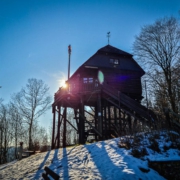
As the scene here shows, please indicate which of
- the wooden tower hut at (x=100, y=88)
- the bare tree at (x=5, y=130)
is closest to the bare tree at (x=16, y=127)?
the bare tree at (x=5, y=130)

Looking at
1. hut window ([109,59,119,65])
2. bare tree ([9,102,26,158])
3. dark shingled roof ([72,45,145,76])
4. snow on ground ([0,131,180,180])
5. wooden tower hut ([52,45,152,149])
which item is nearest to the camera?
snow on ground ([0,131,180,180])

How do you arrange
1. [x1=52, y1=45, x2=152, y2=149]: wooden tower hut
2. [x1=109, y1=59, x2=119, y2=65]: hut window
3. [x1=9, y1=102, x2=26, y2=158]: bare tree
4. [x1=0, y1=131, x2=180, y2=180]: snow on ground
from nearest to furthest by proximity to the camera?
[x1=0, y1=131, x2=180, y2=180]: snow on ground < [x1=52, y1=45, x2=152, y2=149]: wooden tower hut < [x1=109, y1=59, x2=119, y2=65]: hut window < [x1=9, y1=102, x2=26, y2=158]: bare tree

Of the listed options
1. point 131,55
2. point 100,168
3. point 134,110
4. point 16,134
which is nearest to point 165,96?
point 131,55

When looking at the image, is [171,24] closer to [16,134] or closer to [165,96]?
[165,96]

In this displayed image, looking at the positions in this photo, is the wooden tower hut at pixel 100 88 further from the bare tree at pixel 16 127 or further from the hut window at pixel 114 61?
the bare tree at pixel 16 127

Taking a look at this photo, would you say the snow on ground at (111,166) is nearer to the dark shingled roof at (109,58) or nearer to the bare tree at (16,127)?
the dark shingled roof at (109,58)

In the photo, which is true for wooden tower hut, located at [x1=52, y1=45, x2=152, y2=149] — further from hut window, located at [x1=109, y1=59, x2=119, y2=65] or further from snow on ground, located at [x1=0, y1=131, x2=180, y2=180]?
snow on ground, located at [x1=0, y1=131, x2=180, y2=180]

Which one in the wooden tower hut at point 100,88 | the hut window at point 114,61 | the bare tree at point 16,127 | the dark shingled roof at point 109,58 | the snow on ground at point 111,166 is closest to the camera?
the snow on ground at point 111,166

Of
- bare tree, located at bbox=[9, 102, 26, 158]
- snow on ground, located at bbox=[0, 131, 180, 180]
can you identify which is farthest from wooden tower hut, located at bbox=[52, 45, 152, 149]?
bare tree, located at bbox=[9, 102, 26, 158]

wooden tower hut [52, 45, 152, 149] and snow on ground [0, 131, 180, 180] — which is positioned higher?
→ wooden tower hut [52, 45, 152, 149]

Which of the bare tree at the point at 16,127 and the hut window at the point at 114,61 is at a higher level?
the hut window at the point at 114,61

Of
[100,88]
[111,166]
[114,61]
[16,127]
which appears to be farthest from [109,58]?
[16,127]

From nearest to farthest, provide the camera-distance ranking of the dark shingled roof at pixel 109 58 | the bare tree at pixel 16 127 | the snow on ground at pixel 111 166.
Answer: the snow on ground at pixel 111 166, the dark shingled roof at pixel 109 58, the bare tree at pixel 16 127

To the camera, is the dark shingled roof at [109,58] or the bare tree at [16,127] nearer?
the dark shingled roof at [109,58]
